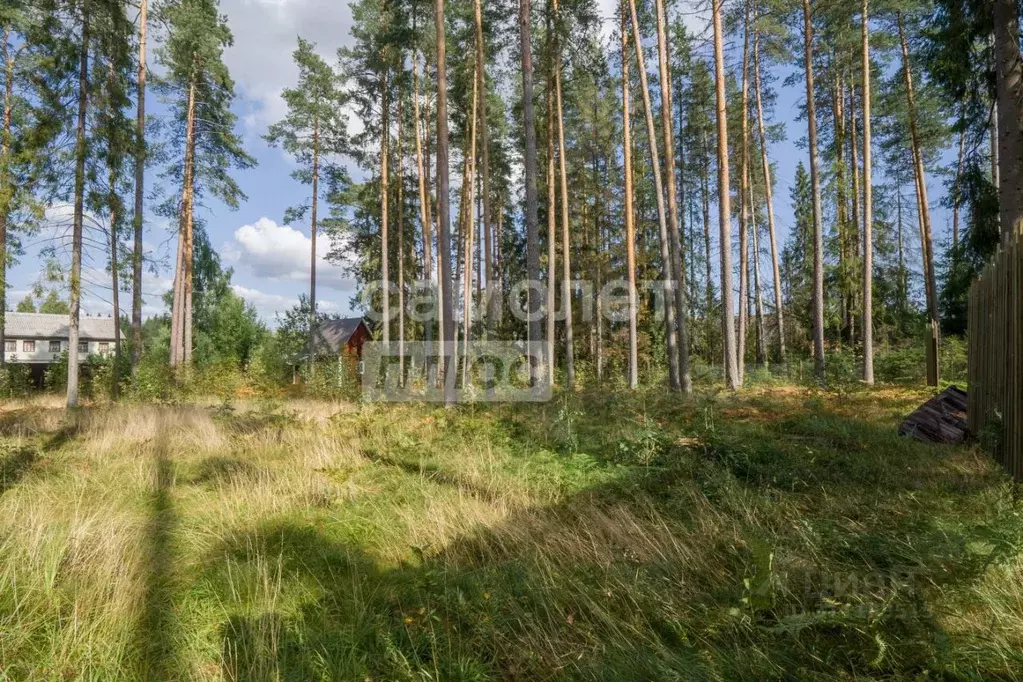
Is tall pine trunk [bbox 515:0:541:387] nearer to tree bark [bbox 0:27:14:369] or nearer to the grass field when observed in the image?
the grass field

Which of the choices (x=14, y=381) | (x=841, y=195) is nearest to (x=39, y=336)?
(x=14, y=381)

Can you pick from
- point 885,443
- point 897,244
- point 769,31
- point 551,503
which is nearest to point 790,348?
point 897,244

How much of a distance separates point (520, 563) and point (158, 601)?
2.16m

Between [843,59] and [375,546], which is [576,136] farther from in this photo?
[375,546]

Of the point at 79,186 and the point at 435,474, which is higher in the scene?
the point at 79,186

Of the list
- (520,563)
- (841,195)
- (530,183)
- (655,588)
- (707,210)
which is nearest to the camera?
(655,588)

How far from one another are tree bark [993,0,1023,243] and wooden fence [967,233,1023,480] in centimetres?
146

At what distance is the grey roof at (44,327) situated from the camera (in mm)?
Answer: 49531

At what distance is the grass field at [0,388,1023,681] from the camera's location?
2238 mm

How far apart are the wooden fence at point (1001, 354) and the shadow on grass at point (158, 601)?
20.9ft

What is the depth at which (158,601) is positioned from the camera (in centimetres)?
298

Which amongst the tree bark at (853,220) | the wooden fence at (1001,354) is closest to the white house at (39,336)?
the tree bark at (853,220)

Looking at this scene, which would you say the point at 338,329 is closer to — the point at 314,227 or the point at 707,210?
the point at 314,227

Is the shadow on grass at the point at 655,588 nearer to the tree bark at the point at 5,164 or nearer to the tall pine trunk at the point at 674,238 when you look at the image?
the tall pine trunk at the point at 674,238
